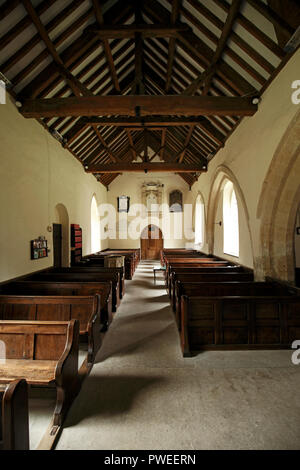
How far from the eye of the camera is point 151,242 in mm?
13625

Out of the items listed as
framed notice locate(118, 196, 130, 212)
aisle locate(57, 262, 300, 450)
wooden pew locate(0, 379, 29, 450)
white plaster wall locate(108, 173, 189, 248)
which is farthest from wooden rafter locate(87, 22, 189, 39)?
white plaster wall locate(108, 173, 189, 248)

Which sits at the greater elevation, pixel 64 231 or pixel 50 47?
pixel 50 47

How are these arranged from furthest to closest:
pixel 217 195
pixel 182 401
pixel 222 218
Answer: pixel 217 195 → pixel 222 218 → pixel 182 401

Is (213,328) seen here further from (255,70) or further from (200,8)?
(200,8)

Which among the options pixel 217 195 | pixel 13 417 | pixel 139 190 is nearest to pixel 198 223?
pixel 139 190

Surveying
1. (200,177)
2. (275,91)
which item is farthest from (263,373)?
(200,177)

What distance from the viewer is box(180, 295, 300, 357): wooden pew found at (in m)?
3.10

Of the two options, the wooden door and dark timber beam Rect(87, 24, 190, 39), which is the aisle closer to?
the wooden door

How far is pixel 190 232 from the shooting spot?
516 inches

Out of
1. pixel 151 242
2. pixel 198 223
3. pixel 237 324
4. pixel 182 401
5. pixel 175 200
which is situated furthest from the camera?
pixel 151 242

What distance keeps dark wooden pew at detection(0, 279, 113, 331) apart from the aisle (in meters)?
0.53

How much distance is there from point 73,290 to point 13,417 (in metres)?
2.69

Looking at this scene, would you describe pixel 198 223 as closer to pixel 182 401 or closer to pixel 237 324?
pixel 237 324

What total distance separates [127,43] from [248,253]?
535cm
